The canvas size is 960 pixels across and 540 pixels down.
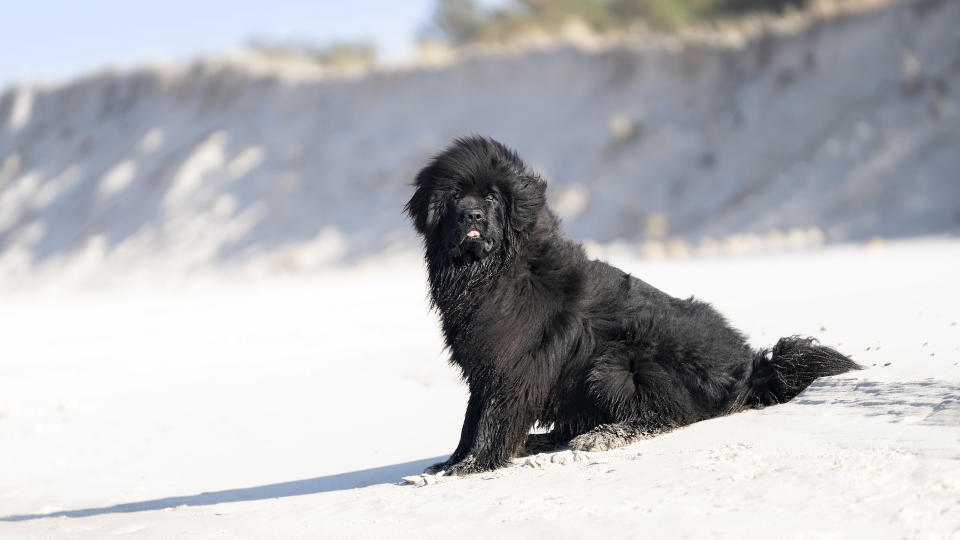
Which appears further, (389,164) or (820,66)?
(389,164)

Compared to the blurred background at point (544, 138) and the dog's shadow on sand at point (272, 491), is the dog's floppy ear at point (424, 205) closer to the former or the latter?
the dog's shadow on sand at point (272, 491)

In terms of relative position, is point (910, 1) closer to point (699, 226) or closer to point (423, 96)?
point (699, 226)

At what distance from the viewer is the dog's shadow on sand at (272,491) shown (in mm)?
6707

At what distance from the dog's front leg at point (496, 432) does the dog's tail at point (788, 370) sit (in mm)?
1267

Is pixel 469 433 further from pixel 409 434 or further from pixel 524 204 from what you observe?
pixel 409 434

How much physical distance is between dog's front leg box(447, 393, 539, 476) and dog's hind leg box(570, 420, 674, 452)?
0.33 metres

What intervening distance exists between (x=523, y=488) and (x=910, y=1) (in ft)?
80.4

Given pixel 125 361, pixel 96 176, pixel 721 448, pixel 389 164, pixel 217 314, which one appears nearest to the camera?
pixel 721 448

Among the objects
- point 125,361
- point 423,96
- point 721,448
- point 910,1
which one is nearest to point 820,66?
point 910,1

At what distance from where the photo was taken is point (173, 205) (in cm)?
3603

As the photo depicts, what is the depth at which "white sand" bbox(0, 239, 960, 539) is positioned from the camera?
467 centimetres

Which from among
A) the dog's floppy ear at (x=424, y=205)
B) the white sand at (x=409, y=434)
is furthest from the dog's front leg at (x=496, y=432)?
the dog's floppy ear at (x=424, y=205)

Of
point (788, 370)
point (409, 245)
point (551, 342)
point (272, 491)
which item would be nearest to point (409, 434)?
point (272, 491)

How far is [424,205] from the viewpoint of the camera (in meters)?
6.48
